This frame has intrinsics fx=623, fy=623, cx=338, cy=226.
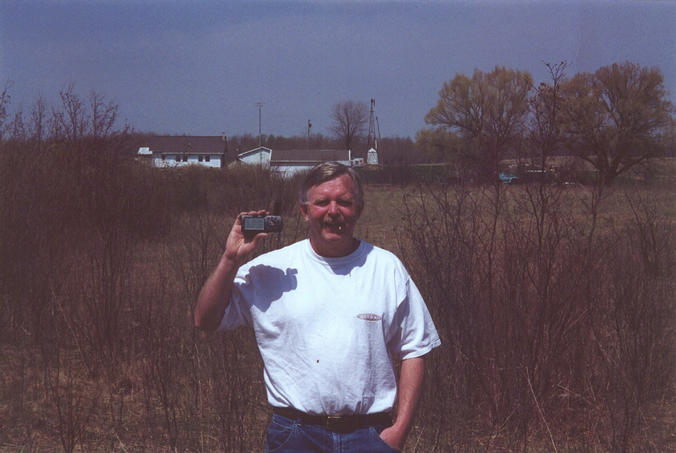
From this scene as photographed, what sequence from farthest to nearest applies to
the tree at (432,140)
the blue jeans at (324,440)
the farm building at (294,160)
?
the tree at (432,140), the farm building at (294,160), the blue jeans at (324,440)

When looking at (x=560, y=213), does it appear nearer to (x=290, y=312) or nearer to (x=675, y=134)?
(x=290, y=312)

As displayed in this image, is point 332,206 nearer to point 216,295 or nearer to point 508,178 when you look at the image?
point 216,295

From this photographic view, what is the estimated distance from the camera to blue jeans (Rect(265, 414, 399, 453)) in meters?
2.19

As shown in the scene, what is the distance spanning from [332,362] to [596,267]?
4.25 m

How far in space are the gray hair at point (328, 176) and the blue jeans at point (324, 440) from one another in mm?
836

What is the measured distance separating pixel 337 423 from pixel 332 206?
78 centimetres

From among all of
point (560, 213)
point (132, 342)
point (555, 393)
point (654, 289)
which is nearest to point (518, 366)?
point (555, 393)

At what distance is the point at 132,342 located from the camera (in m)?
6.50

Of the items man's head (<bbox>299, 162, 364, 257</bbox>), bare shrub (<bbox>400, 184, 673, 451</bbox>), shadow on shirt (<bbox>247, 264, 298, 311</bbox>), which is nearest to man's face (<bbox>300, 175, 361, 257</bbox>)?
man's head (<bbox>299, 162, 364, 257</bbox>)

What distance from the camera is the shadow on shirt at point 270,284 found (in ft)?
7.53

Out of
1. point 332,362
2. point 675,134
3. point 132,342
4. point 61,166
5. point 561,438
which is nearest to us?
point 332,362

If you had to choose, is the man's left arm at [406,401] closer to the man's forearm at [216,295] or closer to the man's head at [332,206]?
the man's head at [332,206]

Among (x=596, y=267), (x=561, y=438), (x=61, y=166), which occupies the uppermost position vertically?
(x=61, y=166)

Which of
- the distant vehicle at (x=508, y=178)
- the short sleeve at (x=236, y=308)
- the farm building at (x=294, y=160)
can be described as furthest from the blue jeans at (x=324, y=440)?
the distant vehicle at (x=508, y=178)
